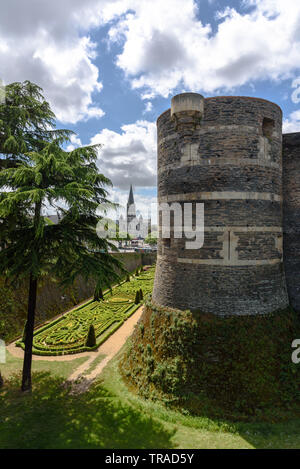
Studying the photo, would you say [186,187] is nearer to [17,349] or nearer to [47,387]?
[47,387]

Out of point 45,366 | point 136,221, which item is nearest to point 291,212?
point 45,366

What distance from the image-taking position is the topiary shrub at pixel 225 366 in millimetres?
9680

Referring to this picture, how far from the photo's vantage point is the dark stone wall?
12.9 m

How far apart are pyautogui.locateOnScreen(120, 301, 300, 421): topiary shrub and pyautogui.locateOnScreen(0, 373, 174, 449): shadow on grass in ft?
4.59

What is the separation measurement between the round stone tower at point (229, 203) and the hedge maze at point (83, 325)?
519 cm

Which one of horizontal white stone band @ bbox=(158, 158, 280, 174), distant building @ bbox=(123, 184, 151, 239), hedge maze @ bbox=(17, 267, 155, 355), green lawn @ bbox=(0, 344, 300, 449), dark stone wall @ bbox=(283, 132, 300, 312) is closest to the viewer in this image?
green lawn @ bbox=(0, 344, 300, 449)

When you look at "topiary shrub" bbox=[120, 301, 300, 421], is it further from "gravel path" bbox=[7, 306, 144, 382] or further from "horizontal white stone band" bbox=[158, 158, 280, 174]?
"horizontal white stone band" bbox=[158, 158, 280, 174]

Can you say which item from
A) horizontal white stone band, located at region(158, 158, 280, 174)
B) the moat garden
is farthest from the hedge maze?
horizontal white stone band, located at region(158, 158, 280, 174)

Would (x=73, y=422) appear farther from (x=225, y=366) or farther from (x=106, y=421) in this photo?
(x=225, y=366)

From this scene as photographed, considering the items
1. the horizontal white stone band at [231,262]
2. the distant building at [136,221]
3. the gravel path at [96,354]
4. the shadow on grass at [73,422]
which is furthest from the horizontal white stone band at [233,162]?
the distant building at [136,221]

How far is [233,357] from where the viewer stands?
33.6 feet

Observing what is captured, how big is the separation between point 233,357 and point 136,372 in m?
4.82

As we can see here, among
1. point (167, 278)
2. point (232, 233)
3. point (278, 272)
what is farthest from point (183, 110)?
point (278, 272)
